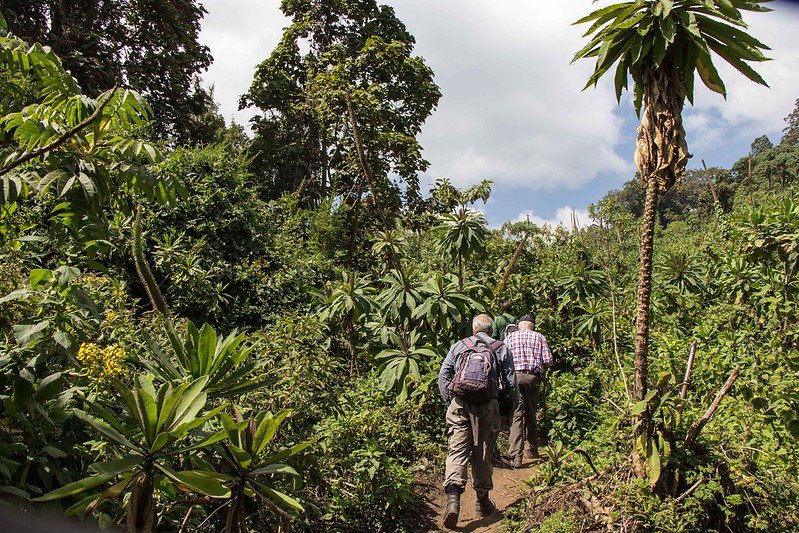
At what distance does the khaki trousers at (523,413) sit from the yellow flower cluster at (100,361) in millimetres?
5033

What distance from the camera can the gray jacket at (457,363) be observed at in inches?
215

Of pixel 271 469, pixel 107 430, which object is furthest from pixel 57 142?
pixel 271 469

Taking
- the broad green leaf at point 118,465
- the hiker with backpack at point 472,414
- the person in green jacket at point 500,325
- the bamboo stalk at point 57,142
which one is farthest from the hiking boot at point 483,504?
the bamboo stalk at point 57,142

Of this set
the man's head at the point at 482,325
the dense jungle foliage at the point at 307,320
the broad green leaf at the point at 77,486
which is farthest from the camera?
the man's head at the point at 482,325

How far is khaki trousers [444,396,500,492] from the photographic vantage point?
525 centimetres

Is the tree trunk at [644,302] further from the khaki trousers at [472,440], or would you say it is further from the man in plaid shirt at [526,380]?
Answer: the man in plaid shirt at [526,380]

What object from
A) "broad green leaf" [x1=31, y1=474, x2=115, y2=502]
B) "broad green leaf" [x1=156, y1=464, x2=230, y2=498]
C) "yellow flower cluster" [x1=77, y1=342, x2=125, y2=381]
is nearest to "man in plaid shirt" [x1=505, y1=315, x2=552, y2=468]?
"broad green leaf" [x1=156, y1=464, x2=230, y2=498]

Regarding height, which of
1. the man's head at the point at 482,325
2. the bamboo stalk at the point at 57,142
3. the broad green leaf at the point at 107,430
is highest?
the bamboo stalk at the point at 57,142

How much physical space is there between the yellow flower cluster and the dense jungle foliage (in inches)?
0.7

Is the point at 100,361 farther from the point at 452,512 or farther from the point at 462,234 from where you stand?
the point at 462,234

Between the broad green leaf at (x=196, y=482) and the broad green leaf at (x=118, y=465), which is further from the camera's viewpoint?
the broad green leaf at (x=196, y=482)

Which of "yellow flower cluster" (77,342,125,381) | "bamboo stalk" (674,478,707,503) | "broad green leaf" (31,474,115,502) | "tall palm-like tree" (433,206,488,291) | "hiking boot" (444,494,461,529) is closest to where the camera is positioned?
"broad green leaf" (31,474,115,502)

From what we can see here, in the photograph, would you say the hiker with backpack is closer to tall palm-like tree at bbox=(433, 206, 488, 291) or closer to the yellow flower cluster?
the yellow flower cluster

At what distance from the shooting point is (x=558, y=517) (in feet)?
14.5
